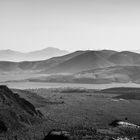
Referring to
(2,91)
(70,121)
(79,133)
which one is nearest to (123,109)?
(70,121)

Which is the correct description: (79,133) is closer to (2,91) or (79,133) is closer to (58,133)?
(58,133)

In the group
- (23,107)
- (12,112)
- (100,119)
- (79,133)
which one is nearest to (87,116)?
(100,119)

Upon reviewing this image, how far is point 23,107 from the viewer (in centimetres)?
10300

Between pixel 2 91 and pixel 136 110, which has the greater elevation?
pixel 2 91

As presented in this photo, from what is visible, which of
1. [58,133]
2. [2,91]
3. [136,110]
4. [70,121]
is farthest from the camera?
[136,110]

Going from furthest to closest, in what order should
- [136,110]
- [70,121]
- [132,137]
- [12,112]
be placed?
[136,110] → [70,121] → [12,112] → [132,137]

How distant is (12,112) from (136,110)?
57892mm

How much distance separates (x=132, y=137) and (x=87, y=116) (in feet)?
127

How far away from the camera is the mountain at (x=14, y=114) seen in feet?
268

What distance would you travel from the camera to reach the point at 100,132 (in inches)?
3007

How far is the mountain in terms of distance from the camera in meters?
81.7

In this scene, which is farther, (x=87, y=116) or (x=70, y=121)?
(x=87, y=116)

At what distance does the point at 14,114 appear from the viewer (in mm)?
89438

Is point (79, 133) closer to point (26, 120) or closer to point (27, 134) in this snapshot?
point (27, 134)
